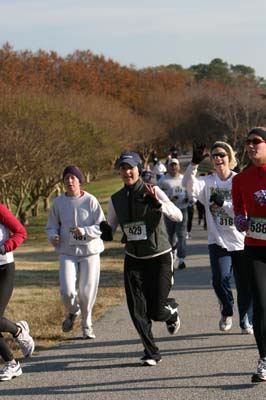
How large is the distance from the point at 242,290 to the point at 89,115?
5579 centimetres

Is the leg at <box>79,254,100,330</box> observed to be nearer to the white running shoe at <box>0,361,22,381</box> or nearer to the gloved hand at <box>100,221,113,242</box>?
the gloved hand at <box>100,221,113,242</box>

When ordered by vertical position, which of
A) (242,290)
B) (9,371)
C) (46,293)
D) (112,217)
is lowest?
(46,293)

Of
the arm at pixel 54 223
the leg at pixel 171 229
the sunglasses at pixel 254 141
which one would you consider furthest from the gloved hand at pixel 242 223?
the leg at pixel 171 229

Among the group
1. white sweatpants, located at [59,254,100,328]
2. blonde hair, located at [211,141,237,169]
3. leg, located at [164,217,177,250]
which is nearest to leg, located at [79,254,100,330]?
white sweatpants, located at [59,254,100,328]

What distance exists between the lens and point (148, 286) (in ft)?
25.4

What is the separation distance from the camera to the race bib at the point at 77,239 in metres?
9.14

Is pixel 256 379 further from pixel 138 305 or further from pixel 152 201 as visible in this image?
pixel 152 201

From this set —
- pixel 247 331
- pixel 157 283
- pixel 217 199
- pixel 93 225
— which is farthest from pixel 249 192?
pixel 93 225

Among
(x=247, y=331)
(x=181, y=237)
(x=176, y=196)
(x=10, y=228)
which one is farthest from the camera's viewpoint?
(x=181, y=237)

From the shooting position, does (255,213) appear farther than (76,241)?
No

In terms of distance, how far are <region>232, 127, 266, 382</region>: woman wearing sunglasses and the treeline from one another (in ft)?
109

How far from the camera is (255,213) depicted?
695 cm

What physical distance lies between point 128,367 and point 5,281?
1.30m

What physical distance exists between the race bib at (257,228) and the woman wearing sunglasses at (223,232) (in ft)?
5.82
